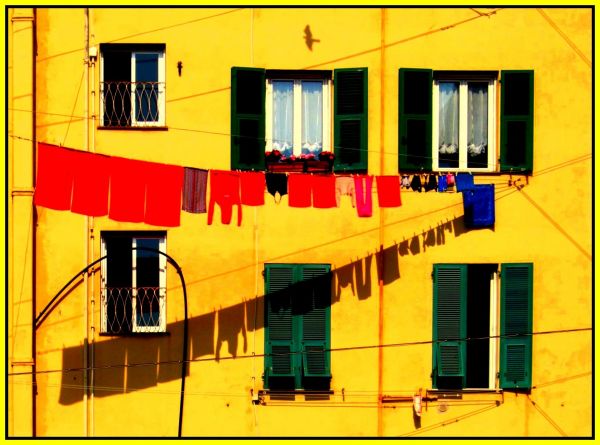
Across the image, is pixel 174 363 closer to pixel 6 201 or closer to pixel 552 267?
pixel 6 201

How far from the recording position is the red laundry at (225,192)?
10703mm

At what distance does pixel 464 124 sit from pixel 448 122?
0.83 ft

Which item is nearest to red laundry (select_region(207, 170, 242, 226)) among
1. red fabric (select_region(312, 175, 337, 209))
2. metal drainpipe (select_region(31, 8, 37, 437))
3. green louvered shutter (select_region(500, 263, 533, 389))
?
red fabric (select_region(312, 175, 337, 209))

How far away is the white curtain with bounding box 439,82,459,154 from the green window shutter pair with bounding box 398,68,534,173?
36 cm

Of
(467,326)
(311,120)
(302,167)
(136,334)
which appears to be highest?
(311,120)

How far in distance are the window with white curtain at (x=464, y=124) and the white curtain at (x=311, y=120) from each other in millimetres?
1803

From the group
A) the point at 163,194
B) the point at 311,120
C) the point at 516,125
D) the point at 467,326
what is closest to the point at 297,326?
the point at 467,326

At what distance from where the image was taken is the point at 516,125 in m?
12.0

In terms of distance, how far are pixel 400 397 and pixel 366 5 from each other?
20.0 ft

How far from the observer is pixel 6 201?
38.4 ft

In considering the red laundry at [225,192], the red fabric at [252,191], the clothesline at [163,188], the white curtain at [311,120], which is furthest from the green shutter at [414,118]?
the red laundry at [225,192]

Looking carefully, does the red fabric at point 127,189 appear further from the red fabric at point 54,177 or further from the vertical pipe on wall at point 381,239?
the vertical pipe on wall at point 381,239

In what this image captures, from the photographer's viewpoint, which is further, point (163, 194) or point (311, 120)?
point (311, 120)

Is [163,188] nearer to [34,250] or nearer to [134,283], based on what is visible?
[134,283]
